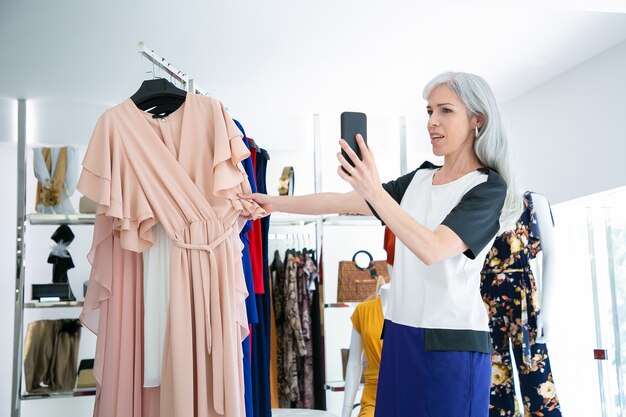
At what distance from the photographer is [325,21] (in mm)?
3629

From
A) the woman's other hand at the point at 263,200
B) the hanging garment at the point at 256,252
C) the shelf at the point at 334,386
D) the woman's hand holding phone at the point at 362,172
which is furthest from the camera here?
the shelf at the point at 334,386

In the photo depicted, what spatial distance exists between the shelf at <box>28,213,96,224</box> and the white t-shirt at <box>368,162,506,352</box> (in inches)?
128

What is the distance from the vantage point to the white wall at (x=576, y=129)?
411cm

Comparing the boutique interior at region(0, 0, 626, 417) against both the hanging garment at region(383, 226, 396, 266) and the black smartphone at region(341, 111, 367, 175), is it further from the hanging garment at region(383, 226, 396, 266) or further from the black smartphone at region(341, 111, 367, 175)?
the black smartphone at region(341, 111, 367, 175)

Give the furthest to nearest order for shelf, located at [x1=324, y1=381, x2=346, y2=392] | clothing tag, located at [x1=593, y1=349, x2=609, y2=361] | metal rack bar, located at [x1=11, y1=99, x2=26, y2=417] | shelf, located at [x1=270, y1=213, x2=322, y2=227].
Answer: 1. shelf, located at [x1=270, y1=213, x2=322, y2=227]
2. shelf, located at [x1=324, y1=381, x2=346, y2=392]
3. clothing tag, located at [x1=593, y1=349, x2=609, y2=361]
4. metal rack bar, located at [x1=11, y1=99, x2=26, y2=417]

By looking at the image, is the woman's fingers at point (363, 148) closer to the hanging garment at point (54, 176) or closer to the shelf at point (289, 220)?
the hanging garment at point (54, 176)

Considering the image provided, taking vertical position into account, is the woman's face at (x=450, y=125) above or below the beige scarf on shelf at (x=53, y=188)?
below

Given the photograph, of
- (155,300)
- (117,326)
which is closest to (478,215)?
(155,300)

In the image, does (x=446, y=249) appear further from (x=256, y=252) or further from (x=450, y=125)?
(x=256, y=252)

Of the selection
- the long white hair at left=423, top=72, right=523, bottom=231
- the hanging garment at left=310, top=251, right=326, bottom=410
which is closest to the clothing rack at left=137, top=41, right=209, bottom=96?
the long white hair at left=423, top=72, right=523, bottom=231

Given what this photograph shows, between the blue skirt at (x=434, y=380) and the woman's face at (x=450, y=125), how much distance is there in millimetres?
502

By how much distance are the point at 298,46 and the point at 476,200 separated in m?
2.54

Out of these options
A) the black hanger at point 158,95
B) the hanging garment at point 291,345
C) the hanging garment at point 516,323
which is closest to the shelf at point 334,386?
the hanging garment at point 291,345

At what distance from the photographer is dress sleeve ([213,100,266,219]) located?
208cm
